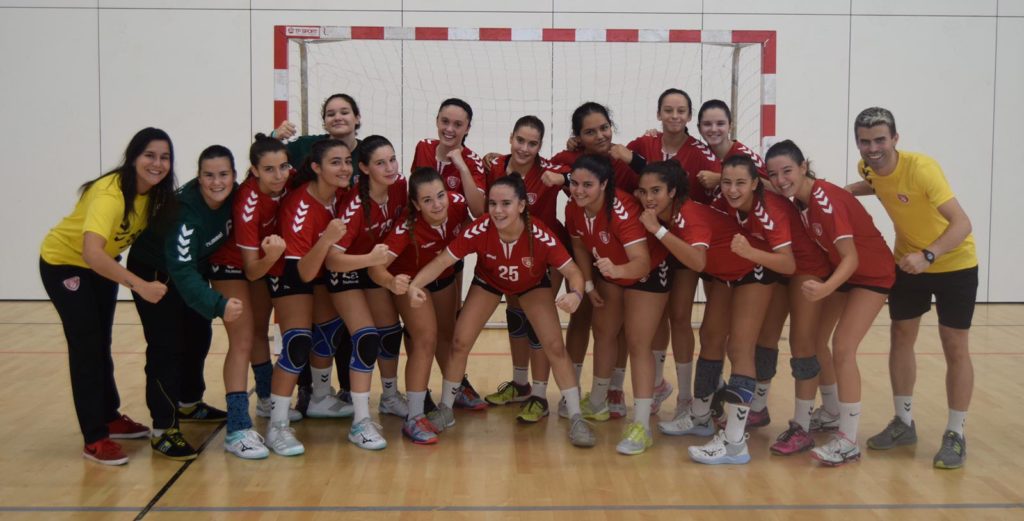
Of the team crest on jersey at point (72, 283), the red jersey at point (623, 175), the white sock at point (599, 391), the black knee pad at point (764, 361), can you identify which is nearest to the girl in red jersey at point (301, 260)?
the team crest on jersey at point (72, 283)

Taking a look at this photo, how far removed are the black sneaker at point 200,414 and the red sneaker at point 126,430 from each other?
34 cm

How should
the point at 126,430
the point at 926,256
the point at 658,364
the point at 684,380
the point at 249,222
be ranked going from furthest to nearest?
the point at 658,364 → the point at 684,380 → the point at 126,430 → the point at 249,222 → the point at 926,256

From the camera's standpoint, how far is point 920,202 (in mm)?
4617

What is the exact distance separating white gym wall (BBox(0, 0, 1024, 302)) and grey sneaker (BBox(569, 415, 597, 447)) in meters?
5.12

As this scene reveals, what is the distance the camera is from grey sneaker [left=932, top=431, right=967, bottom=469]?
453 centimetres

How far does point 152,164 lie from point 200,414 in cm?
162

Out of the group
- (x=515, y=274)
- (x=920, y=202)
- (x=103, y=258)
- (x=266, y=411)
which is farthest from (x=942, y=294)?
(x=103, y=258)

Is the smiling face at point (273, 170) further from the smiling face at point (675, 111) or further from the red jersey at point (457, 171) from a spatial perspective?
the smiling face at point (675, 111)

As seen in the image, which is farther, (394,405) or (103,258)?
(394,405)

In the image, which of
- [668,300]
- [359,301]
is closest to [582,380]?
[668,300]

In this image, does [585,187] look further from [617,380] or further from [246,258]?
[246,258]

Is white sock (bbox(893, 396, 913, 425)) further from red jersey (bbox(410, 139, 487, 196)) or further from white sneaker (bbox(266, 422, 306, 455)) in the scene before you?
white sneaker (bbox(266, 422, 306, 455))

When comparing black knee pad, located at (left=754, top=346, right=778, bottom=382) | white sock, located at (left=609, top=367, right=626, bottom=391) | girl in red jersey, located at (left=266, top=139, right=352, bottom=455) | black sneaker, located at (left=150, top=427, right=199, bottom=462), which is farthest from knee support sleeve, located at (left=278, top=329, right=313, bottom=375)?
black knee pad, located at (left=754, top=346, right=778, bottom=382)

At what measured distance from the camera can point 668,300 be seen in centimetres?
538
